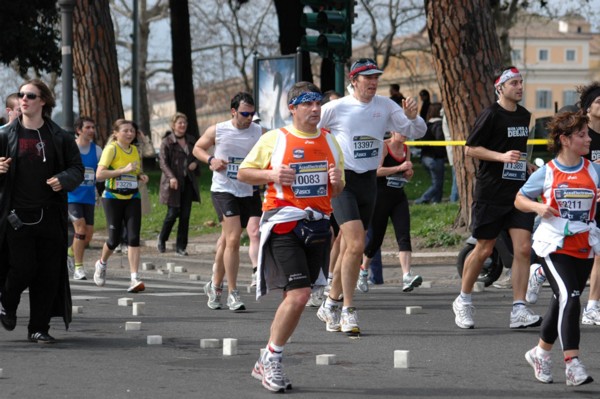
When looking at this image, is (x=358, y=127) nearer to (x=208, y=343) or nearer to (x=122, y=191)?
(x=208, y=343)

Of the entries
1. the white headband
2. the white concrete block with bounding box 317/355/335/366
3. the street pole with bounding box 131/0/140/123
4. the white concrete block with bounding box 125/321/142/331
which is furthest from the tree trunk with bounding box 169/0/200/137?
the white concrete block with bounding box 317/355/335/366

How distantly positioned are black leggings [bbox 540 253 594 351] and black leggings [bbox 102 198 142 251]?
688 centimetres

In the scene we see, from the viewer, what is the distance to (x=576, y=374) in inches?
297

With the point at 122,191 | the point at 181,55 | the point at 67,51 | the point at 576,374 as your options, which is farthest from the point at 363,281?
the point at 181,55

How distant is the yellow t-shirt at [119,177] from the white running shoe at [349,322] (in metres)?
4.75

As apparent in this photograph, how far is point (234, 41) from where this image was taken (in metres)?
66.5

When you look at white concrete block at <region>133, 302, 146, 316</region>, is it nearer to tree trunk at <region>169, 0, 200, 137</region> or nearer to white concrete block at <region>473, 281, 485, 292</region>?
white concrete block at <region>473, 281, 485, 292</region>

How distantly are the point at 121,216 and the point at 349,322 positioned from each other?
4.90m

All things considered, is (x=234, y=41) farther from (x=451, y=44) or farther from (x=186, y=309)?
(x=186, y=309)

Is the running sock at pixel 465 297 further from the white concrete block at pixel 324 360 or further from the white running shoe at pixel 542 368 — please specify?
the white running shoe at pixel 542 368

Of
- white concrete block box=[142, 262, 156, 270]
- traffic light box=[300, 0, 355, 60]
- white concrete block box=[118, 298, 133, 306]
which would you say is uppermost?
traffic light box=[300, 0, 355, 60]

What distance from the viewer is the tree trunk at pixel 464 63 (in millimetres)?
17875

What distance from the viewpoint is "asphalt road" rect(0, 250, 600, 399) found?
24.8 ft

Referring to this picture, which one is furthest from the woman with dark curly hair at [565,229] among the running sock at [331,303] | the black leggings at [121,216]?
the black leggings at [121,216]
